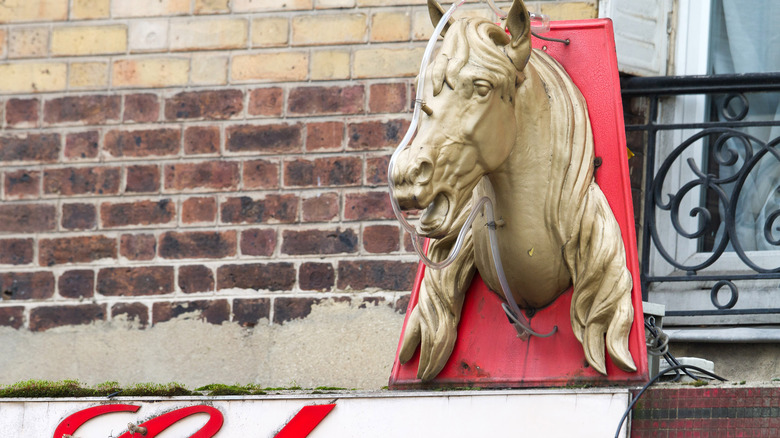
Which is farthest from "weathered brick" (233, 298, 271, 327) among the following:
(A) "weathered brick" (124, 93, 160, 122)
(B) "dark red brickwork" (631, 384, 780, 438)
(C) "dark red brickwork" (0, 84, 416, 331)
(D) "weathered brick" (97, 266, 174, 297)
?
(B) "dark red brickwork" (631, 384, 780, 438)

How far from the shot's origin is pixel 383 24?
408 cm

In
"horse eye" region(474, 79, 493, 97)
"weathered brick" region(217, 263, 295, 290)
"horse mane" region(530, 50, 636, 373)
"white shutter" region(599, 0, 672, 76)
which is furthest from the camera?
"weathered brick" region(217, 263, 295, 290)

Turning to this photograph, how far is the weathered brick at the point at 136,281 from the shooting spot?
4117 mm

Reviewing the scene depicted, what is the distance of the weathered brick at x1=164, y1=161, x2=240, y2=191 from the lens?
4129 mm

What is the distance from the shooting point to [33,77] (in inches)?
170

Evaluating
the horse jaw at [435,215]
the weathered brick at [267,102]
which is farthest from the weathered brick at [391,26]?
the horse jaw at [435,215]

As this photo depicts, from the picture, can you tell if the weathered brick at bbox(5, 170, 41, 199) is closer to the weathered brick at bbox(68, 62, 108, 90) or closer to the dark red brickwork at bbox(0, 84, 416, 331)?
the dark red brickwork at bbox(0, 84, 416, 331)

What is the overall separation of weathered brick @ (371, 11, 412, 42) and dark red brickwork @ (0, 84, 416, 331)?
0.14 metres

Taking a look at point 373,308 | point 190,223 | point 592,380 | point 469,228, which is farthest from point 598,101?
point 190,223

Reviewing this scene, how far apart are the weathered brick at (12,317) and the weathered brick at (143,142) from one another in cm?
60

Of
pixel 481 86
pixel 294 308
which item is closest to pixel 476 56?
pixel 481 86

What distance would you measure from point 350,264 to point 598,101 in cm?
121

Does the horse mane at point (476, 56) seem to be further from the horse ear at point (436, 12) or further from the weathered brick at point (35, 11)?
the weathered brick at point (35, 11)

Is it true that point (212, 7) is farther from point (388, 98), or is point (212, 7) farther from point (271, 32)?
point (388, 98)
